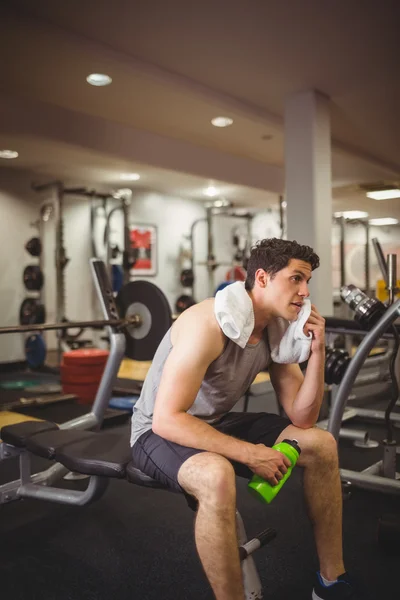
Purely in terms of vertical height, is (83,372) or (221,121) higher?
(221,121)

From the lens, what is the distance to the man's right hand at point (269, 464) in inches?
50.1

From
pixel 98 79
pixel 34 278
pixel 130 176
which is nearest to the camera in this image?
pixel 98 79

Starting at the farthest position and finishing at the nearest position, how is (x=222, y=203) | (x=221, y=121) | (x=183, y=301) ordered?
(x=222, y=203) < (x=183, y=301) < (x=221, y=121)

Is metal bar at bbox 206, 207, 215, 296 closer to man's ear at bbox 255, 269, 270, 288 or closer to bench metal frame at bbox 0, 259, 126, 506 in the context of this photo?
bench metal frame at bbox 0, 259, 126, 506

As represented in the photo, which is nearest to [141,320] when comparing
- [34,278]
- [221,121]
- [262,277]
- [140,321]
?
[140,321]

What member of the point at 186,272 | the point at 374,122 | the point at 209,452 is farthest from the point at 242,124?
the point at 209,452

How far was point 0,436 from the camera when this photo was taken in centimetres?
194

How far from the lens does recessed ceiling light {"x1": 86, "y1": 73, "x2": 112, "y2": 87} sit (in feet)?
12.0

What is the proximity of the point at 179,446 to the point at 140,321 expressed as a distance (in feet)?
3.25

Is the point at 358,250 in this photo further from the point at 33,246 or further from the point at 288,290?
the point at 288,290

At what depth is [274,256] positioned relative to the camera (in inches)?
57.7

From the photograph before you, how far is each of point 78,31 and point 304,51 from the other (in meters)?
1.40

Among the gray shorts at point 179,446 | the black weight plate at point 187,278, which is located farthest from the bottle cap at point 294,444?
the black weight plate at point 187,278

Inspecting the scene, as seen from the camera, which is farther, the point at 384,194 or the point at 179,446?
the point at 384,194
